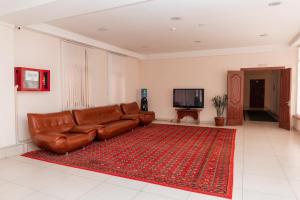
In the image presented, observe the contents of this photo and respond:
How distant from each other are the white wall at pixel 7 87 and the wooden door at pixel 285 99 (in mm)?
8067

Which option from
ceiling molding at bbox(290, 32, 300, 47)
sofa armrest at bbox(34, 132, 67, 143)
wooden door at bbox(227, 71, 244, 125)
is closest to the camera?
sofa armrest at bbox(34, 132, 67, 143)

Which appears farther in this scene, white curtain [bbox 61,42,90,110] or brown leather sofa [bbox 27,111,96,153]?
white curtain [bbox 61,42,90,110]

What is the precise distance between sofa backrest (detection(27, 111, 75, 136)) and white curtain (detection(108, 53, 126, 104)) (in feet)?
7.96

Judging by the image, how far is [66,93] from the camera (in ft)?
19.3

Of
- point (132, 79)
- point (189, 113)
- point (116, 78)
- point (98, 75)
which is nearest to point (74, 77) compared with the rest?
point (98, 75)

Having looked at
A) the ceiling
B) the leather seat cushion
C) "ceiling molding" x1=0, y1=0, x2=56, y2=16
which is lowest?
the leather seat cushion

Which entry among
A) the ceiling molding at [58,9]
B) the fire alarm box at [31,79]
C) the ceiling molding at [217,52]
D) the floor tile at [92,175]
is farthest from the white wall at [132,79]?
the floor tile at [92,175]

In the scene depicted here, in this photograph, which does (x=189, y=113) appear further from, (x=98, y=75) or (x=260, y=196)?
(x=260, y=196)

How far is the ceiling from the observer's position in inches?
148

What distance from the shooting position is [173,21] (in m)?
4.87

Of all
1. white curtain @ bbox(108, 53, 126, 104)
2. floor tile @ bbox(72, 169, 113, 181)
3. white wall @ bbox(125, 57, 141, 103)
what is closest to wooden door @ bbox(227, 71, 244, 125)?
white wall @ bbox(125, 57, 141, 103)

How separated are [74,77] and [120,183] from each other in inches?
157

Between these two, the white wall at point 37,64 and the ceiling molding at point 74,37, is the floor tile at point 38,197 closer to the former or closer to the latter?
the white wall at point 37,64

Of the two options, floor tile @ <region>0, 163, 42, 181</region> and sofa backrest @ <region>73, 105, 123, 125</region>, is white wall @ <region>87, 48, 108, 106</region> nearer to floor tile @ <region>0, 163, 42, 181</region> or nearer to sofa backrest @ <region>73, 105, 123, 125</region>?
sofa backrest @ <region>73, 105, 123, 125</region>
